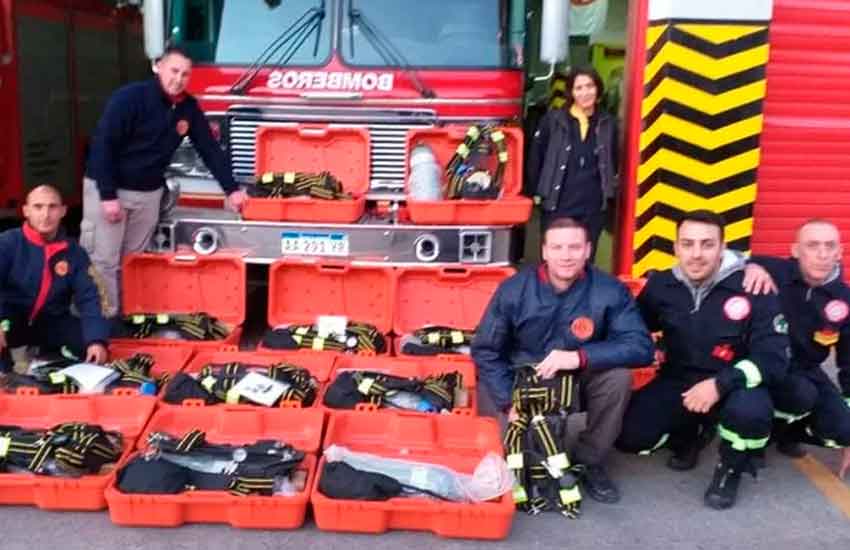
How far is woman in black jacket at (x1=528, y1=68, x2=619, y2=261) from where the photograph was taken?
5.87 metres

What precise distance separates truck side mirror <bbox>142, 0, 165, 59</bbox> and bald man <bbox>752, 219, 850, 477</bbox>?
3993mm

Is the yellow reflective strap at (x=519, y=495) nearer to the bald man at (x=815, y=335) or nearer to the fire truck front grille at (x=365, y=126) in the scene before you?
the bald man at (x=815, y=335)

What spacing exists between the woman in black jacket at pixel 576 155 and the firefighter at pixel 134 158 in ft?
6.15

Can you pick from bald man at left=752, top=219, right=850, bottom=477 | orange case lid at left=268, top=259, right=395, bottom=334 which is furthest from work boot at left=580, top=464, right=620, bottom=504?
orange case lid at left=268, top=259, right=395, bottom=334

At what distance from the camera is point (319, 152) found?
20.8ft

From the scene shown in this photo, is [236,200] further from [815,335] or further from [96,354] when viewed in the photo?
[815,335]

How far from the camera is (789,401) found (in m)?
4.35

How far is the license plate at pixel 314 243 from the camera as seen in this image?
18.9 feet

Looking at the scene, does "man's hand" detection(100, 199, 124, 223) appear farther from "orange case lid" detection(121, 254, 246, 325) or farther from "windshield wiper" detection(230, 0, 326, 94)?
"windshield wiper" detection(230, 0, 326, 94)

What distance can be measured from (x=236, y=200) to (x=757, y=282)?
3141mm

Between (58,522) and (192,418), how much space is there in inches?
30.4

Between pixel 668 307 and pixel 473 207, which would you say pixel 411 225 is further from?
pixel 668 307

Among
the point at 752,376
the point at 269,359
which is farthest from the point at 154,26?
the point at 752,376

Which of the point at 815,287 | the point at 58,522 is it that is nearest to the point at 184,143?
the point at 58,522
